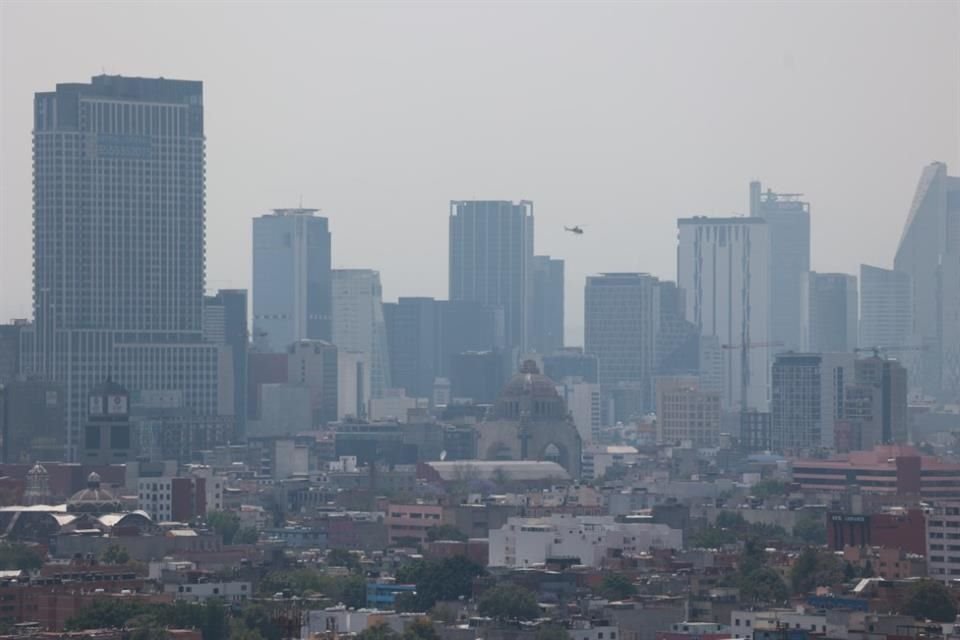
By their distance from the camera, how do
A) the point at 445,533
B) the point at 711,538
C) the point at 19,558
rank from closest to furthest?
the point at 19,558 < the point at 711,538 < the point at 445,533

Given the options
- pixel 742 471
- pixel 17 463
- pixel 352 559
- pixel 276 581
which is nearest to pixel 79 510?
pixel 352 559

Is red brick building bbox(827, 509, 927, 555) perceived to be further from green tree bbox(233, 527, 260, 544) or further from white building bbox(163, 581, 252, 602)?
white building bbox(163, 581, 252, 602)

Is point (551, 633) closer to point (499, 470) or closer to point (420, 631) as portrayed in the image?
point (420, 631)

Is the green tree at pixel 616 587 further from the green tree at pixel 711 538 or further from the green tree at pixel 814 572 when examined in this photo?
the green tree at pixel 711 538

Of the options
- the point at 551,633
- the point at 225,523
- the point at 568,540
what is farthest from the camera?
the point at 225,523

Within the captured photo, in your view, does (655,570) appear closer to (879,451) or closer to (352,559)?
(352,559)

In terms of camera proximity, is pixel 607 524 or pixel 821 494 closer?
pixel 607 524

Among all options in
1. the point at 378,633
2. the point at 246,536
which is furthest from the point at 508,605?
the point at 246,536
